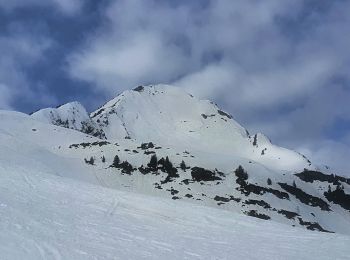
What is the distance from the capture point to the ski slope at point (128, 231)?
16.7 m

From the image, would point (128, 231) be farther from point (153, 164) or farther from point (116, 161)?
point (153, 164)

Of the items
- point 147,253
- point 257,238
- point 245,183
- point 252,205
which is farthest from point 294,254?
point 245,183

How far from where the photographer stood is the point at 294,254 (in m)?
20.0

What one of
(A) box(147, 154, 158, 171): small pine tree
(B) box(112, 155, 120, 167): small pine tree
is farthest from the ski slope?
(A) box(147, 154, 158, 171): small pine tree

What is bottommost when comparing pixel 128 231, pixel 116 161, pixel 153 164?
pixel 128 231

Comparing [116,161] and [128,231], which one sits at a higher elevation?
[116,161]

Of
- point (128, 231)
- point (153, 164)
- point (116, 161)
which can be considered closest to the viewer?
point (128, 231)

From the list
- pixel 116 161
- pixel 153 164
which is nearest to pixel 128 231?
pixel 116 161

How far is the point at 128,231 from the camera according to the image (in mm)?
21094

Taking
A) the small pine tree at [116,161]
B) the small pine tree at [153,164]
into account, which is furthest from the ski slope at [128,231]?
the small pine tree at [153,164]

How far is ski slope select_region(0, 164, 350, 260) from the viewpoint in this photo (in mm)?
16734

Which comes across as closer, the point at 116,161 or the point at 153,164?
the point at 116,161

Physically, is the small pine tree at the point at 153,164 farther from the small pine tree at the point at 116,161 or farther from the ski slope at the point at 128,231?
the ski slope at the point at 128,231

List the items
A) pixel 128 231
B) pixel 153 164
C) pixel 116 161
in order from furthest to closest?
1. pixel 153 164
2. pixel 116 161
3. pixel 128 231
